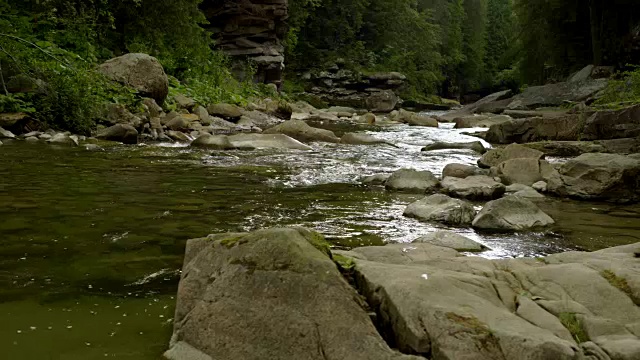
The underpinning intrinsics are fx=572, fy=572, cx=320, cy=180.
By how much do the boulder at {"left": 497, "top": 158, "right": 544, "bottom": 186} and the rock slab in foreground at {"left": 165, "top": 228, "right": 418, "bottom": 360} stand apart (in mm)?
6050

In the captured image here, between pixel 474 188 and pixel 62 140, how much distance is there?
7416 mm

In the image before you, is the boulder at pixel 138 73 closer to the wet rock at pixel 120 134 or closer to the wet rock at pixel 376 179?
the wet rock at pixel 120 134

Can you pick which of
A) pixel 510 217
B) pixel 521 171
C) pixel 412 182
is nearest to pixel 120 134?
pixel 412 182

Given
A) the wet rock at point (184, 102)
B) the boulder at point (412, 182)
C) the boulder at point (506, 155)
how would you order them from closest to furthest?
the boulder at point (412, 182), the boulder at point (506, 155), the wet rock at point (184, 102)

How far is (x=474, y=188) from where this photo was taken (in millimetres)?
7129

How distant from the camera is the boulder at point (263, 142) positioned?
11.6 metres

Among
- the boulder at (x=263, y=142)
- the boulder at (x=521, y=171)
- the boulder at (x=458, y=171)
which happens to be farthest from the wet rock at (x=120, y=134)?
the boulder at (x=521, y=171)

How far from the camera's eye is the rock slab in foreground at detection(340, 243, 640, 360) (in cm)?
229

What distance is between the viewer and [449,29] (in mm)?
55781

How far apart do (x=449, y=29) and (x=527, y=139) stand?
4434 cm

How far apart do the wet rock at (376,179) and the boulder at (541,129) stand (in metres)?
7.06

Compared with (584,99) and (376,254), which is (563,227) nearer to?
(376,254)

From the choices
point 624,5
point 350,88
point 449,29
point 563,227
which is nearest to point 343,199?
point 563,227

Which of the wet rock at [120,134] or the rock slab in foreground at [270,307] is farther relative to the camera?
the wet rock at [120,134]
